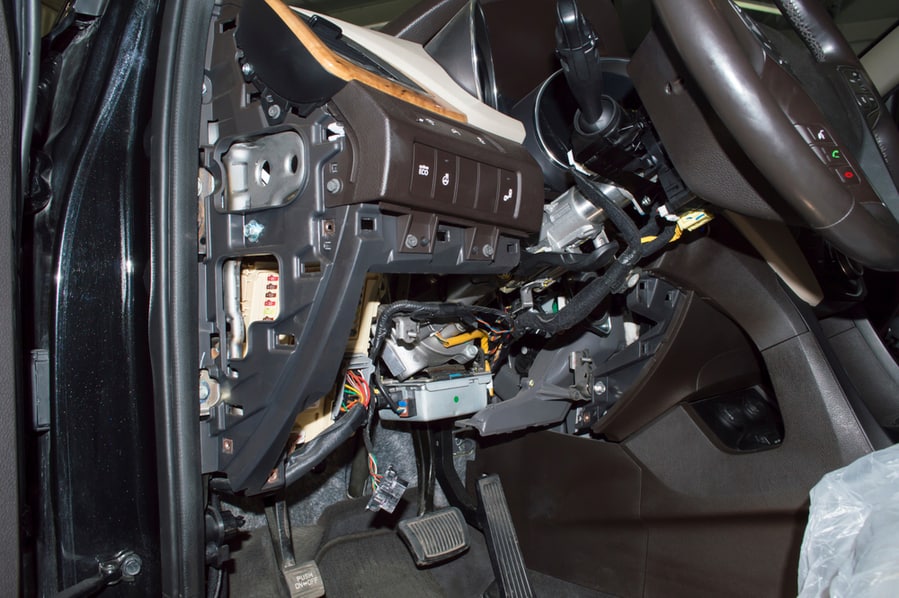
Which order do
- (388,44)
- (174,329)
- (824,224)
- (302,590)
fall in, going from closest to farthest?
(824,224)
(174,329)
(388,44)
(302,590)

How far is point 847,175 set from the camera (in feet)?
3.25

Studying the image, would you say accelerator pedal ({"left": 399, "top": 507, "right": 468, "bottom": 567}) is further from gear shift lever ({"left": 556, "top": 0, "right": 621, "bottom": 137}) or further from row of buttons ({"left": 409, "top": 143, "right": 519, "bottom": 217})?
gear shift lever ({"left": 556, "top": 0, "right": 621, "bottom": 137})

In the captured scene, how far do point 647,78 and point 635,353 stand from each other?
2.85ft

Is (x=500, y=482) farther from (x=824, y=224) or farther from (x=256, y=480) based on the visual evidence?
(x=824, y=224)

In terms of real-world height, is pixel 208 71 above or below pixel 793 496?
above

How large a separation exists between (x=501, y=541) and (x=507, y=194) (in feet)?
4.01

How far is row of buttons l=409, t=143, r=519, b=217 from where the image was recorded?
3.19ft

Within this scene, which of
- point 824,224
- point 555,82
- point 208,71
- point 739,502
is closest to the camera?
point 824,224

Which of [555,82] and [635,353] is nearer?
[555,82]

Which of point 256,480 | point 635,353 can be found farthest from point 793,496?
point 256,480

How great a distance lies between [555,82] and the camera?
1.42 metres

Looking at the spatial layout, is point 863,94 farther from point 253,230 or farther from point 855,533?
point 253,230

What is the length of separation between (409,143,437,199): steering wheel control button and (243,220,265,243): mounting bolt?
0.31 m

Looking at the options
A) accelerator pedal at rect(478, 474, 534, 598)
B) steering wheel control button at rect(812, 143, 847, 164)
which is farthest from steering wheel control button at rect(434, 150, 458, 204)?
accelerator pedal at rect(478, 474, 534, 598)
